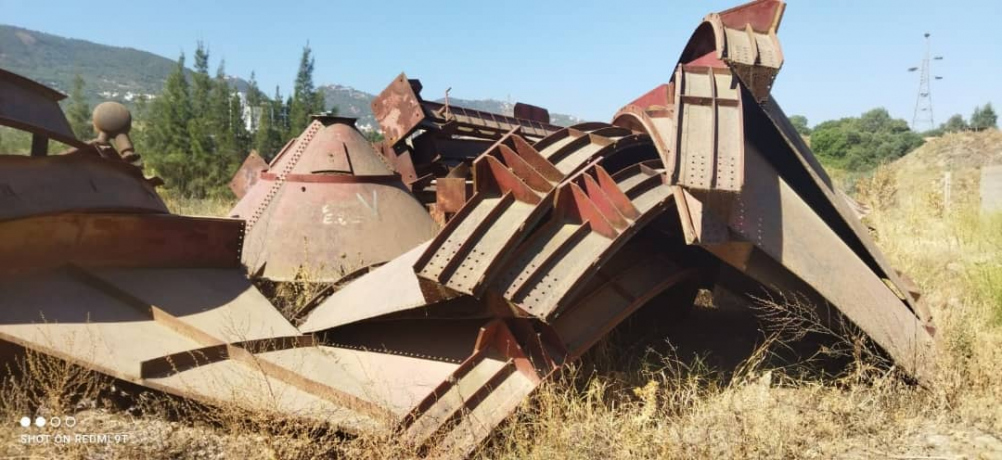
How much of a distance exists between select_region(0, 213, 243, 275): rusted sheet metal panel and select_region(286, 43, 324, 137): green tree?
64.8 ft

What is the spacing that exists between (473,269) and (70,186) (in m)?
2.92

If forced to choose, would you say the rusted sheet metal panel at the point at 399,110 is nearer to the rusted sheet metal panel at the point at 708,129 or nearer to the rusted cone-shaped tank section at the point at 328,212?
the rusted cone-shaped tank section at the point at 328,212

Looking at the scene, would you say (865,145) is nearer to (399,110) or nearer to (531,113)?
(531,113)

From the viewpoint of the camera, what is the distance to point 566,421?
3705mm

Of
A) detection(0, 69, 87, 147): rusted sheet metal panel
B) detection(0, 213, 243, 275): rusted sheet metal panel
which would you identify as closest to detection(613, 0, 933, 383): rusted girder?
detection(0, 213, 243, 275): rusted sheet metal panel

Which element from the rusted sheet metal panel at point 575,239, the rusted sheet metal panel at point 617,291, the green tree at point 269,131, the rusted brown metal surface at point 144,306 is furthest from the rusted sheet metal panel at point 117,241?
the green tree at point 269,131

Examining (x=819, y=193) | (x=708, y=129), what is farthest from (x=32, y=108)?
(x=819, y=193)

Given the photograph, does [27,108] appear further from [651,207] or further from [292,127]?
[292,127]

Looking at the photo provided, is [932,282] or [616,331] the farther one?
[932,282]

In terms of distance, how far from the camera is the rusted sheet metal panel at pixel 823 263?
164 inches

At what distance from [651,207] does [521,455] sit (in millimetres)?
1799

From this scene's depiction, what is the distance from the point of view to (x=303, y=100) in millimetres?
29922

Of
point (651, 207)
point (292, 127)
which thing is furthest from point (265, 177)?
point (292, 127)

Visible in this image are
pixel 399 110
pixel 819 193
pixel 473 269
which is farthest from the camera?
pixel 399 110
